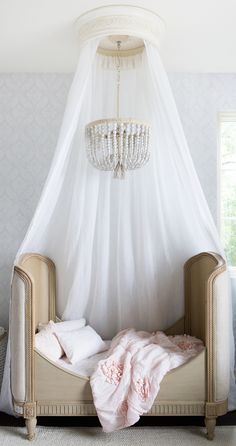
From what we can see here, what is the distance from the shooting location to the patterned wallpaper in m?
3.84

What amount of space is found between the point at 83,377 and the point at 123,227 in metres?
1.13

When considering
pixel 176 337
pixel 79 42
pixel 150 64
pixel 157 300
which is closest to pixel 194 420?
pixel 176 337

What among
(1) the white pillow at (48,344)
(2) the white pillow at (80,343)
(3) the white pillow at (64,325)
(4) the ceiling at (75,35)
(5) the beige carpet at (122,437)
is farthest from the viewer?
(3) the white pillow at (64,325)

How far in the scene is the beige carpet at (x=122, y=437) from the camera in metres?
2.79

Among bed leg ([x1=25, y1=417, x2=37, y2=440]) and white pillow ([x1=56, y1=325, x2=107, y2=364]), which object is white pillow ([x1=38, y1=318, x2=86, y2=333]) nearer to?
white pillow ([x1=56, y1=325, x2=107, y2=364])

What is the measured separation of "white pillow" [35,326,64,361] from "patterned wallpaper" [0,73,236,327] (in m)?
0.88

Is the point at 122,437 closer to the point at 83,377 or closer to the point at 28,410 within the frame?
the point at 83,377

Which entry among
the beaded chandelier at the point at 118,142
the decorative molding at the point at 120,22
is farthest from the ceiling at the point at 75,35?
the beaded chandelier at the point at 118,142

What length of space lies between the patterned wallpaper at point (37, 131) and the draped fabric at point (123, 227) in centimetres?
47

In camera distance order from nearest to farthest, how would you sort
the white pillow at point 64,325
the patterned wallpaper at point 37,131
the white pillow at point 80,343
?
the white pillow at point 80,343 < the white pillow at point 64,325 < the patterned wallpaper at point 37,131

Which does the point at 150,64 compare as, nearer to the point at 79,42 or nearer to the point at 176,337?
the point at 79,42

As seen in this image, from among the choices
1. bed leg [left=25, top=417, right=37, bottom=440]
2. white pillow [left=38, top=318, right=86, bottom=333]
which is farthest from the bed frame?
white pillow [left=38, top=318, right=86, bottom=333]

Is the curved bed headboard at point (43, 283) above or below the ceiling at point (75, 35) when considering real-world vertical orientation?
below

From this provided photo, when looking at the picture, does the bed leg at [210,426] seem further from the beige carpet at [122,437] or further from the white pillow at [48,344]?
the white pillow at [48,344]
